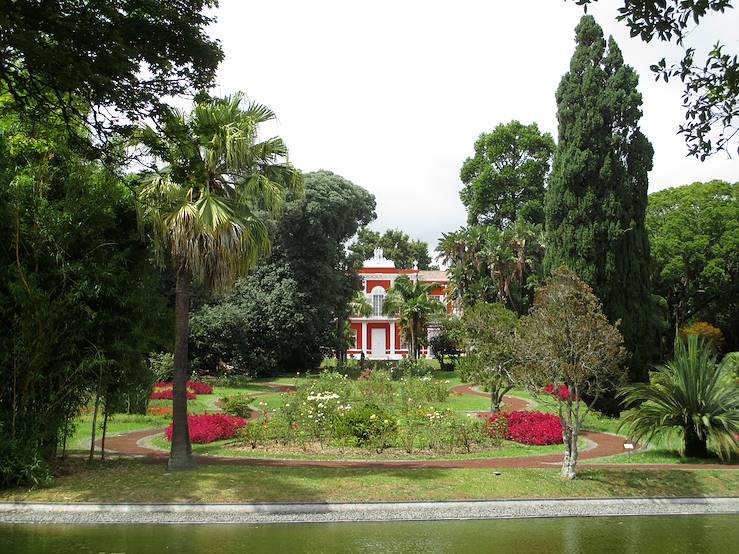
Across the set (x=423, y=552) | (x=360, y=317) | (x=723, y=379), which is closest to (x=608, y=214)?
(x=723, y=379)

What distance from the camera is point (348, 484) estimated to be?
11.7m

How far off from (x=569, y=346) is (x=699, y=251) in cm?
3355

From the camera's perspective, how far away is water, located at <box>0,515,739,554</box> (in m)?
9.04

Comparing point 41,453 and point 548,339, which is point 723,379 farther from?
point 41,453

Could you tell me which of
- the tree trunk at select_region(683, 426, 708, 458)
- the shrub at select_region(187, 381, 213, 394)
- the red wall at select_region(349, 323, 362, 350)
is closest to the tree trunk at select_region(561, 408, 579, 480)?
the tree trunk at select_region(683, 426, 708, 458)

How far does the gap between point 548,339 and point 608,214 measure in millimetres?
14673

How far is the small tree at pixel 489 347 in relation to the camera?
16984 millimetres

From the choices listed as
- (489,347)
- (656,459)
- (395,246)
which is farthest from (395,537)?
(395,246)

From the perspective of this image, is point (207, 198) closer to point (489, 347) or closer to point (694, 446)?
point (489, 347)

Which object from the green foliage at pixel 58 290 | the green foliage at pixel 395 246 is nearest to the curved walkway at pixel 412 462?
the green foliage at pixel 58 290

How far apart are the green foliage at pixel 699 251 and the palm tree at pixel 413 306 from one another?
1434 centimetres

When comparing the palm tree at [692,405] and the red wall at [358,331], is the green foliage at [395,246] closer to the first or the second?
the red wall at [358,331]

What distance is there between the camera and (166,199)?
13.1 meters

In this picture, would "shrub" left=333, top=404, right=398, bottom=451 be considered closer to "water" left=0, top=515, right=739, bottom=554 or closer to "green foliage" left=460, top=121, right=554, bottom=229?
"water" left=0, top=515, right=739, bottom=554
